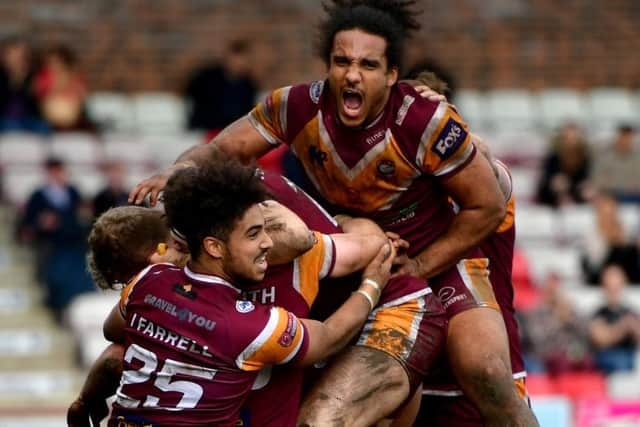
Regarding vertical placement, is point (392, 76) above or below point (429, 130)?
above

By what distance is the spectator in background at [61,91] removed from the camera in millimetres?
13422

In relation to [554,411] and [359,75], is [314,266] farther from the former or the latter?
[554,411]

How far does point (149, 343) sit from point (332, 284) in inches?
38.5

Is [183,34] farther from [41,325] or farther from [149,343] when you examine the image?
[149,343]

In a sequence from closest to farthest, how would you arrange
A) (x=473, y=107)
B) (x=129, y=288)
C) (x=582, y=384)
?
1. (x=129, y=288)
2. (x=582, y=384)
3. (x=473, y=107)

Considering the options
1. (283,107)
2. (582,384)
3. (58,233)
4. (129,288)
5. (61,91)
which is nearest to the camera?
(129,288)

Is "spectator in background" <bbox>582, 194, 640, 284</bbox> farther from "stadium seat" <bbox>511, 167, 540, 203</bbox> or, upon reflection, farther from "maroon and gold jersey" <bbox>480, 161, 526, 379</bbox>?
"maroon and gold jersey" <bbox>480, 161, 526, 379</bbox>

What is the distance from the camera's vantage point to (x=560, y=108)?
1614 cm

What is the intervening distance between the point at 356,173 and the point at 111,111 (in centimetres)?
861

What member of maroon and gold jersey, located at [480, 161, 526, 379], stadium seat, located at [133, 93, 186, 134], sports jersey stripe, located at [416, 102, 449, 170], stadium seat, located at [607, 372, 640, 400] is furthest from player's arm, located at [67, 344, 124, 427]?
stadium seat, located at [133, 93, 186, 134]

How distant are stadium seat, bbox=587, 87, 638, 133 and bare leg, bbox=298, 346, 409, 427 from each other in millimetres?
10187

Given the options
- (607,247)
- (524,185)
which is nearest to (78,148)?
(524,185)

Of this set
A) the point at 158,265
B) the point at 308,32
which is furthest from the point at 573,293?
the point at 158,265

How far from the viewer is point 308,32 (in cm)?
1561
